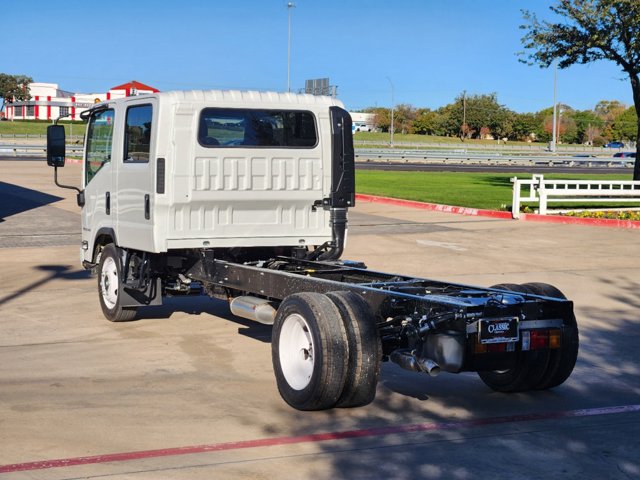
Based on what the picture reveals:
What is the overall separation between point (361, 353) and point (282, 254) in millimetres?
3838

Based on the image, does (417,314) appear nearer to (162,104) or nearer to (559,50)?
(162,104)

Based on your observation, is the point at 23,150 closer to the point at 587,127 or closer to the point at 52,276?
the point at 52,276

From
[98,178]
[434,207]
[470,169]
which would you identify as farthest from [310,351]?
[470,169]

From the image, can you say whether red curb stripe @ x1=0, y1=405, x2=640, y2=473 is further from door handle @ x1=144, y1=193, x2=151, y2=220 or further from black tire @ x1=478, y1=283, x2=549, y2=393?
door handle @ x1=144, y1=193, x2=151, y2=220

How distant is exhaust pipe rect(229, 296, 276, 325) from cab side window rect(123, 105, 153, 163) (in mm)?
1882

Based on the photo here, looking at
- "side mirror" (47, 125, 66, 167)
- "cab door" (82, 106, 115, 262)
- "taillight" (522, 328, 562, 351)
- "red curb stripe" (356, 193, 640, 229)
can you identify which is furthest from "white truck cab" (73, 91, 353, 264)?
"red curb stripe" (356, 193, 640, 229)

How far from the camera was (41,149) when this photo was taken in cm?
6781

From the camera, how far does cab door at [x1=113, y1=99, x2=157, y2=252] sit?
9727mm

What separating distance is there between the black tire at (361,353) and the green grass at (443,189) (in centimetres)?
2065

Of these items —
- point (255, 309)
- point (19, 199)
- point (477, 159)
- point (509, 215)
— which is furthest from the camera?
point (477, 159)

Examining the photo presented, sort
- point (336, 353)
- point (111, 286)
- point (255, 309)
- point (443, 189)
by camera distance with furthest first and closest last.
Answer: point (443, 189) → point (111, 286) → point (255, 309) → point (336, 353)

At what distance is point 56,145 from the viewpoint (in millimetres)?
11008

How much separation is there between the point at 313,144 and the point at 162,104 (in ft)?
5.30

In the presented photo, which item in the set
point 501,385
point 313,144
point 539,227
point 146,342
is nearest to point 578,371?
point 501,385
